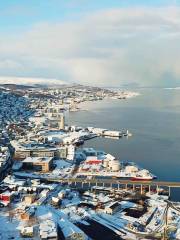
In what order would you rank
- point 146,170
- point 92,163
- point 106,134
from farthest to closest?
point 106,134, point 92,163, point 146,170

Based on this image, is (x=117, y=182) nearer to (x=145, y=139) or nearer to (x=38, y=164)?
(x=38, y=164)

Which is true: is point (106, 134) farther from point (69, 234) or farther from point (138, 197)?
point (69, 234)

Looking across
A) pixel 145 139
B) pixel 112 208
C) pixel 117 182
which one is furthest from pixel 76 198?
pixel 145 139

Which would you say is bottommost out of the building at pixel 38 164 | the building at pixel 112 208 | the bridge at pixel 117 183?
the building at pixel 112 208

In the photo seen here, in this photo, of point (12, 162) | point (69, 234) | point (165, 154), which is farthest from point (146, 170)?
point (69, 234)

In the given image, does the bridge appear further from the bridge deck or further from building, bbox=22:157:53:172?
building, bbox=22:157:53:172

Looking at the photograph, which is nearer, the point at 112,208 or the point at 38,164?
the point at 112,208

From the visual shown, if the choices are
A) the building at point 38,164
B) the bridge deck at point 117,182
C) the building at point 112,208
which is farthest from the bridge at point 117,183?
the building at point 112,208

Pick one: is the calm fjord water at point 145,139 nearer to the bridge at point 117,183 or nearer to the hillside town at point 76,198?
the bridge at point 117,183
